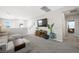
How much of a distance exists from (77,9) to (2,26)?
1840mm

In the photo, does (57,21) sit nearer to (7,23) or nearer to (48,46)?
(48,46)

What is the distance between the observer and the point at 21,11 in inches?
87.6

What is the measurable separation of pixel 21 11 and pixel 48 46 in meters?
1.11

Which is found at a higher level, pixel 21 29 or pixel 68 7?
pixel 68 7

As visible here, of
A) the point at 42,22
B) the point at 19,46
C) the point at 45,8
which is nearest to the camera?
the point at 19,46

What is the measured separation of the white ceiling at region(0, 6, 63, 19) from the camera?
2.14 metres

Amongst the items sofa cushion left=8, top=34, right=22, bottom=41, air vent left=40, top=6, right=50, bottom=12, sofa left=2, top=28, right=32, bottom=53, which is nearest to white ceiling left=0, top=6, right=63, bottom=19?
air vent left=40, top=6, right=50, bottom=12

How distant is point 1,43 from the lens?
2074mm

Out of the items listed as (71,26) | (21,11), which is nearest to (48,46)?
(71,26)

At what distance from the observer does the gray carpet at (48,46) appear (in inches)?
84.8

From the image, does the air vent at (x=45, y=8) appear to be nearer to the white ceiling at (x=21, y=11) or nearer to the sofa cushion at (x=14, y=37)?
the white ceiling at (x=21, y=11)

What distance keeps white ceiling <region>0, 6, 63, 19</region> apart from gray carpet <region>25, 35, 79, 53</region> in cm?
57

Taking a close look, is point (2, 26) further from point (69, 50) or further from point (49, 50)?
point (69, 50)
